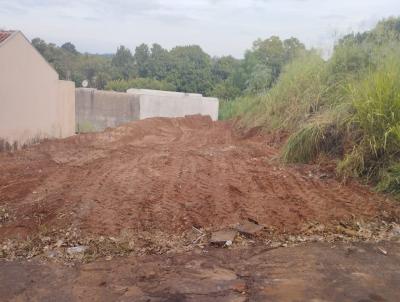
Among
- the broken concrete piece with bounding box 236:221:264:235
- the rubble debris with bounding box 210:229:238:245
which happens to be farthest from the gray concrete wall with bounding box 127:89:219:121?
the rubble debris with bounding box 210:229:238:245

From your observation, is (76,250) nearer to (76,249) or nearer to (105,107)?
(76,249)

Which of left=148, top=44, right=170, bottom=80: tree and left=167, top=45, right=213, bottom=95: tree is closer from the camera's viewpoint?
left=167, top=45, right=213, bottom=95: tree

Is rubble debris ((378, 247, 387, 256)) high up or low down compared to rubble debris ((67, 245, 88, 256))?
up

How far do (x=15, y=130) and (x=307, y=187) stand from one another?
789 centimetres

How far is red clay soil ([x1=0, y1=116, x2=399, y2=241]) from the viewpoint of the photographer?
205 inches

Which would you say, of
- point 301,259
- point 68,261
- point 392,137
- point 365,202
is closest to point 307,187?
point 365,202

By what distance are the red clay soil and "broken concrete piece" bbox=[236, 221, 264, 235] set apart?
11 cm

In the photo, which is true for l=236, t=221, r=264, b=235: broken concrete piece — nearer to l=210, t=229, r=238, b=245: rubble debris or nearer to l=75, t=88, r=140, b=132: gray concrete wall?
Answer: l=210, t=229, r=238, b=245: rubble debris

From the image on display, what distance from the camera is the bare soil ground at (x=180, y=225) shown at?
3.82 m

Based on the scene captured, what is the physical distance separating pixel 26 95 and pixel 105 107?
27.0ft

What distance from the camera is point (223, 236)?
15.7 ft

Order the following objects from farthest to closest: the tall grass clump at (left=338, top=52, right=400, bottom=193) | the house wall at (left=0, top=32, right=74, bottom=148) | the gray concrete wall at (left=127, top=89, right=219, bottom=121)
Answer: the gray concrete wall at (left=127, top=89, right=219, bottom=121) → the house wall at (left=0, top=32, right=74, bottom=148) → the tall grass clump at (left=338, top=52, right=400, bottom=193)

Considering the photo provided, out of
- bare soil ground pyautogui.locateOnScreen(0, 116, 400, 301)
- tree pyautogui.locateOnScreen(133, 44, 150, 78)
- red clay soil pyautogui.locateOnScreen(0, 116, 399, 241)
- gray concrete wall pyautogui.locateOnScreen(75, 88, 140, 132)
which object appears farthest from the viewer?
tree pyautogui.locateOnScreen(133, 44, 150, 78)

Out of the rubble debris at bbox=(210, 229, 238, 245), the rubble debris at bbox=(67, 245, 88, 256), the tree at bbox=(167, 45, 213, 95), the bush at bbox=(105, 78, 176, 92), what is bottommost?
the rubble debris at bbox=(67, 245, 88, 256)
